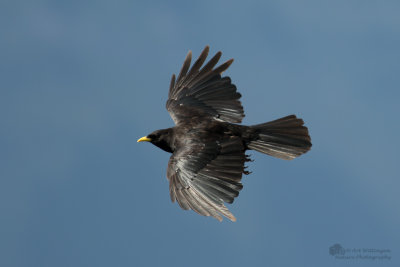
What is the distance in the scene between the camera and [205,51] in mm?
13727

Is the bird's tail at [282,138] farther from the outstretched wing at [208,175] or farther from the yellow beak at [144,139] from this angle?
the yellow beak at [144,139]

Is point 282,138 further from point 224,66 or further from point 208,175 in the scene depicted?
point 224,66

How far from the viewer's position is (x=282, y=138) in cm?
1212

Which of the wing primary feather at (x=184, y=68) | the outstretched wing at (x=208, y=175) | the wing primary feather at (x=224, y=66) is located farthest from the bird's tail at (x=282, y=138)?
the wing primary feather at (x=184, y=68)

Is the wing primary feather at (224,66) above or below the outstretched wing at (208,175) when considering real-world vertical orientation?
above

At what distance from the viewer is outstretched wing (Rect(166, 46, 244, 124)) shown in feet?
42.5

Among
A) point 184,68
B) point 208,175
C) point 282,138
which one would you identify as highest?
point 184,68

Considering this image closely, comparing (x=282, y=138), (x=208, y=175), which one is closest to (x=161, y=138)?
(x=208, y=175)

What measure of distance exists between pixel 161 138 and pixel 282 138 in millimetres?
2456

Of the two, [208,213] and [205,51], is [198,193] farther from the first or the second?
[205,51]

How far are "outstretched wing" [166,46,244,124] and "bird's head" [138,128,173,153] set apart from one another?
1.63ft

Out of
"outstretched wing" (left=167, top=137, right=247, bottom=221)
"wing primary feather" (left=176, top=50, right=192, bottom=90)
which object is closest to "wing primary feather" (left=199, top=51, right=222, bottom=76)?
"wing primary feather" (left=176, top=50, right=192, bottom=90)

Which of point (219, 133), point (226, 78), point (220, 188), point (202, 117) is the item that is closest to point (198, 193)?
point (220, 188)

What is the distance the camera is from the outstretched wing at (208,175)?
417 inches
